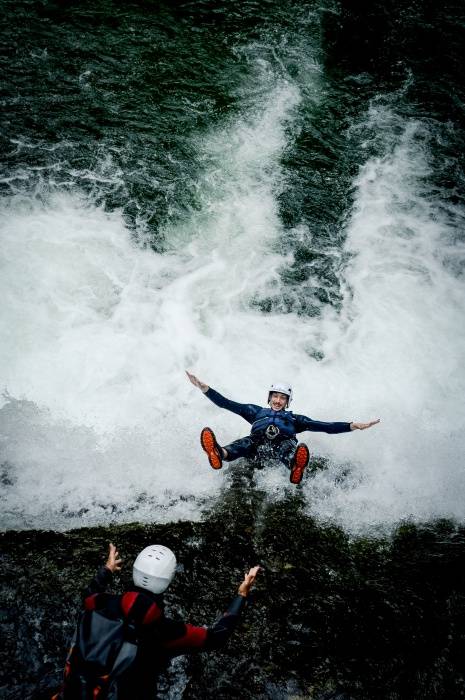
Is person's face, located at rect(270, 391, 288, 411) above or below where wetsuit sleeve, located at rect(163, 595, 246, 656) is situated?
above

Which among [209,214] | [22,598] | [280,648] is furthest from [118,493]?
[209,214]

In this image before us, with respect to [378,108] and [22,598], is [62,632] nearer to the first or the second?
[22,598]

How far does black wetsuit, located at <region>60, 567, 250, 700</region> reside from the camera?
2736 millimetres

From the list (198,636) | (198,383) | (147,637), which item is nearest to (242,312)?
(198,383)

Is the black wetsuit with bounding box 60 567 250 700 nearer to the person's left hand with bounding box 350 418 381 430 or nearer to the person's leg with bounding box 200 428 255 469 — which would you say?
the person's leg with bounding box 200 428 255 469

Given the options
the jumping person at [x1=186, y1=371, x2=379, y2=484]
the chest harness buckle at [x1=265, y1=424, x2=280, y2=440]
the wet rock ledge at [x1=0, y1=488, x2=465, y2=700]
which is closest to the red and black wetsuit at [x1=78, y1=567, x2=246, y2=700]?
the wet rock ledge at [x1=0, y1=488, x2=465, y2=700]

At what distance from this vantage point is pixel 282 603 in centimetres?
464

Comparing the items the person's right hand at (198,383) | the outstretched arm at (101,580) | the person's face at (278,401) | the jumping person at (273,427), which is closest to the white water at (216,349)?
the jumping person at (273,427)

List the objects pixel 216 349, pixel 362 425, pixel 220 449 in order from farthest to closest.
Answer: pixel 216 349 → pixel 362 425 → pixel 220 449

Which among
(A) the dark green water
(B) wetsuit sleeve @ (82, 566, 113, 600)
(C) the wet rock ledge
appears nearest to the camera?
(B) wetsuit sleeve @ (82, 566, 113, 600)

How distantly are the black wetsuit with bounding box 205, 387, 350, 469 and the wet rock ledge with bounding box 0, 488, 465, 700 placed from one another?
0.72m

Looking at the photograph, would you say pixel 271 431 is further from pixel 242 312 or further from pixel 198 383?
pixel 242 312

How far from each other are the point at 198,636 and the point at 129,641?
21.6 inches

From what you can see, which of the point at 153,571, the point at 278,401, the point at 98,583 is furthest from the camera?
the point at 278,401
